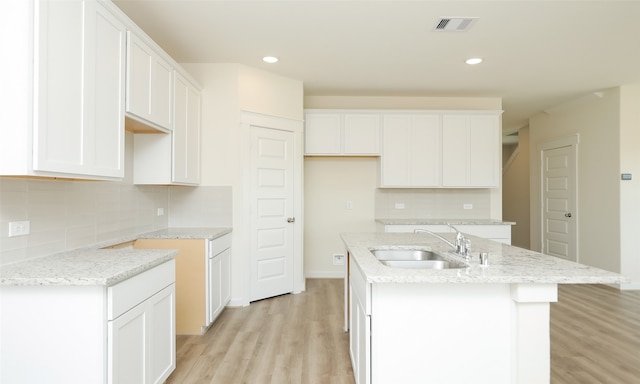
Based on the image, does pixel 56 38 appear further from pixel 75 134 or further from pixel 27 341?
pixel 27 341

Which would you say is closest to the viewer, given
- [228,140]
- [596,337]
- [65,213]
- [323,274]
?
[65,213]

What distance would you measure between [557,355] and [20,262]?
145 inches

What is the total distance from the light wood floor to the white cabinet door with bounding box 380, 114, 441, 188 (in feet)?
6.43

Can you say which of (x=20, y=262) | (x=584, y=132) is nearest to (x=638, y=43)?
(x=584, y=132)

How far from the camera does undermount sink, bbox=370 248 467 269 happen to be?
2166 millimetres

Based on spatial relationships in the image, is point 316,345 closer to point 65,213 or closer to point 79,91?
point 65,213

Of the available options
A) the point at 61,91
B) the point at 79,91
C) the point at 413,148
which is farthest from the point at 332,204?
the point at 61,91

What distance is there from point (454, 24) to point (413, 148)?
2068mm

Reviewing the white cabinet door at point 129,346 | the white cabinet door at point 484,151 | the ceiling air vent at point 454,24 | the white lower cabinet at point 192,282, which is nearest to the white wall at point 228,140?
the white lower cabinet at point 192,282

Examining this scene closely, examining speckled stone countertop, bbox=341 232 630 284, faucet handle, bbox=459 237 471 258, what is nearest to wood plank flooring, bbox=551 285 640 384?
speckled stone countertop, bbox=341 232 630 284

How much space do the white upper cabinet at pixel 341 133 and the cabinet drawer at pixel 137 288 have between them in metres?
2.89

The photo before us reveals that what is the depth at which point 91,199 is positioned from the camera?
2502 millimetres

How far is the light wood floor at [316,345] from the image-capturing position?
2.39 metres

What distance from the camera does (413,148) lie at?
4.79m
